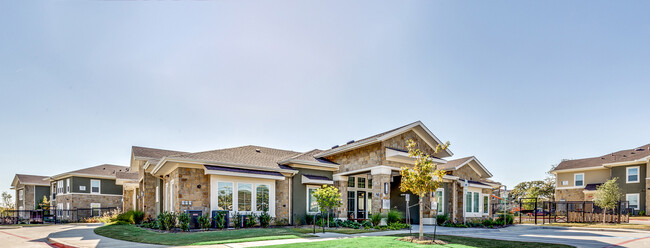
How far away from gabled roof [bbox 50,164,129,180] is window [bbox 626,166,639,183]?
164ft

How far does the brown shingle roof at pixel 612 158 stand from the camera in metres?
33.5

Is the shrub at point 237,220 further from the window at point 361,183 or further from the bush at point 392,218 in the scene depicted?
the window at point 361,183

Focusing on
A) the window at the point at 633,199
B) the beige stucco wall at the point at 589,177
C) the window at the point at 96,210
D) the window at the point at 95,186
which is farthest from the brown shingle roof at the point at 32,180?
the window at the point at 633,199

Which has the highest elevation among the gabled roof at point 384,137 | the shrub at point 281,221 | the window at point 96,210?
the gabled roof at point 384,137

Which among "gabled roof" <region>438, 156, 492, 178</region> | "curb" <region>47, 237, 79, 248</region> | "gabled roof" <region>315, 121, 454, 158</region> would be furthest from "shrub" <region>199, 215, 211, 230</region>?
"gabled roof" <region>438, 156, 492, 178</region>

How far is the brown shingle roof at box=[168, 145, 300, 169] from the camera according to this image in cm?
1806

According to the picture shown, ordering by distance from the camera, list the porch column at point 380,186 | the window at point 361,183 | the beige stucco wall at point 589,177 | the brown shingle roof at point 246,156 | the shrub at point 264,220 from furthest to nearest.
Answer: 1. the beige stucco wall at point 589,177
2. the window at point 361,183
3. the porch column at point 380,186
4. the shrub at point 264,220
5. the brown shingle roof at point 246,156

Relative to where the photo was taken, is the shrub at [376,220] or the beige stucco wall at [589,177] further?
the beige stucco wall at [589,177]

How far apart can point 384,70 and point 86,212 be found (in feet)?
119

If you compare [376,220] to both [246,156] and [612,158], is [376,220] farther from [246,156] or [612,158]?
[612,158]

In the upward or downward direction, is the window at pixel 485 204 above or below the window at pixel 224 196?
below

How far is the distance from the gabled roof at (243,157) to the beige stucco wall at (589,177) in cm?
3187

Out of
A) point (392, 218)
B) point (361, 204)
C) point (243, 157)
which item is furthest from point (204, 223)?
point (361, 204)

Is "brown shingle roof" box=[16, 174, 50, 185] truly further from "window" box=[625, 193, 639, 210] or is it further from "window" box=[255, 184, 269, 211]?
"window" box=[625, 193, 639, 210]
